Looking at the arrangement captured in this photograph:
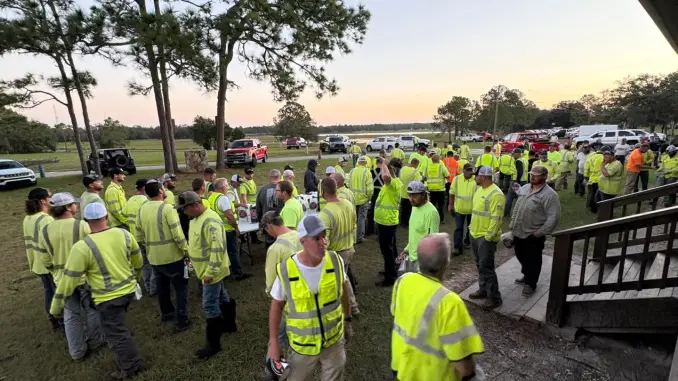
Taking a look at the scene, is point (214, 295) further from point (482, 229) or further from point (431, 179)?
point (431, 179)

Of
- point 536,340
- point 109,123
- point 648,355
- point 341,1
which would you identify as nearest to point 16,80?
Answer: point 341,1

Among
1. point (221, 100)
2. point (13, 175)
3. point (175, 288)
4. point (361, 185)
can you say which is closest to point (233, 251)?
point (175, 288)

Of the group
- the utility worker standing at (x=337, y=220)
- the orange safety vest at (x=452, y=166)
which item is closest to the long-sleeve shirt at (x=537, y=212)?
the utility worker standing at (x=337, y=220)

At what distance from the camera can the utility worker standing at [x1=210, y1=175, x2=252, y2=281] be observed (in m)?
4.84

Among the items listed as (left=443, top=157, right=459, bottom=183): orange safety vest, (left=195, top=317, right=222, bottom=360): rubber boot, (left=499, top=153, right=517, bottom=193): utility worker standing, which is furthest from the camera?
(left=499, top=153, right=517, bottom=193): utility worker standing

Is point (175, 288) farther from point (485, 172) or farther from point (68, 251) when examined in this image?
point (485, 172)

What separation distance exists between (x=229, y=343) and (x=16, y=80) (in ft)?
54.6

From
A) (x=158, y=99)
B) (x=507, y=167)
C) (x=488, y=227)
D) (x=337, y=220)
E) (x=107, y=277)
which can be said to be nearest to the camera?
(x=107, y=277)

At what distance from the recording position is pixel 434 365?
1.73 m

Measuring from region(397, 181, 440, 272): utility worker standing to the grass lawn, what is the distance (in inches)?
43.7

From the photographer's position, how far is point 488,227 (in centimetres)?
420

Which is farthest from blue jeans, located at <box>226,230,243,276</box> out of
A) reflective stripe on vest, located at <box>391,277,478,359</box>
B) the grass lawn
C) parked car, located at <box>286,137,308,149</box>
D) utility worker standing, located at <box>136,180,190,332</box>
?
parked car, located at <box>286,137,308,149</box>

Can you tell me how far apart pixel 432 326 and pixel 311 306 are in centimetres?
88

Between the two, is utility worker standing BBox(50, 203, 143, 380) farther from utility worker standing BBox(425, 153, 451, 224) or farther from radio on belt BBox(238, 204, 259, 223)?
utility worker standing BBox(425, 153, 451, 224)
